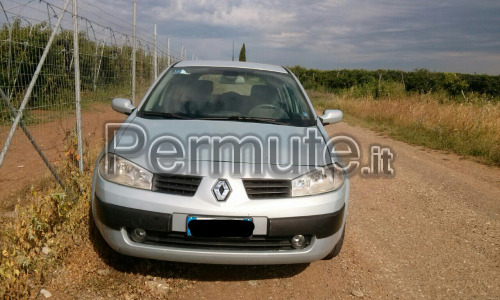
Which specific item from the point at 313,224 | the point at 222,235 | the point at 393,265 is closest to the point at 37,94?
the point at 222,235

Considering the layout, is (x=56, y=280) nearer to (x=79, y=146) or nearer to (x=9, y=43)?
(x=79, y=146)

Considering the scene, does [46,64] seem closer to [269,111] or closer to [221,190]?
[269,111]

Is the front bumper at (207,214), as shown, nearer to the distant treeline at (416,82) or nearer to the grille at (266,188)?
the grille at (266,188)

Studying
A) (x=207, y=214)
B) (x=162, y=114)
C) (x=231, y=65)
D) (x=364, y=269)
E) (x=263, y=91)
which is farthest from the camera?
(x=231, y=65)

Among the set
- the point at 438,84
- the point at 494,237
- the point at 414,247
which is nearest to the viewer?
the point at 414,247

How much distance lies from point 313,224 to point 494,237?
232 centimetres

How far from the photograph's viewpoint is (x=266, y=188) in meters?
2.53

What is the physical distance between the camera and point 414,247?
3.58m

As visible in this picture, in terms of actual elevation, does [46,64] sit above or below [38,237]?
above

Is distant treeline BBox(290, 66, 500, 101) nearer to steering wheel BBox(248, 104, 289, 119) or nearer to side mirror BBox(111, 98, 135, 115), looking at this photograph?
steering wheel BBox(248, 104, 289, 119)

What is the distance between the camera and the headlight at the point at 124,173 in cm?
255

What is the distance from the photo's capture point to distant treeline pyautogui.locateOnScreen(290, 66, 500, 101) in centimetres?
2272

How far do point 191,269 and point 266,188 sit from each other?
0.93 m

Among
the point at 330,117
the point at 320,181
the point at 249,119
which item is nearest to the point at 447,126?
the point at 330,117
